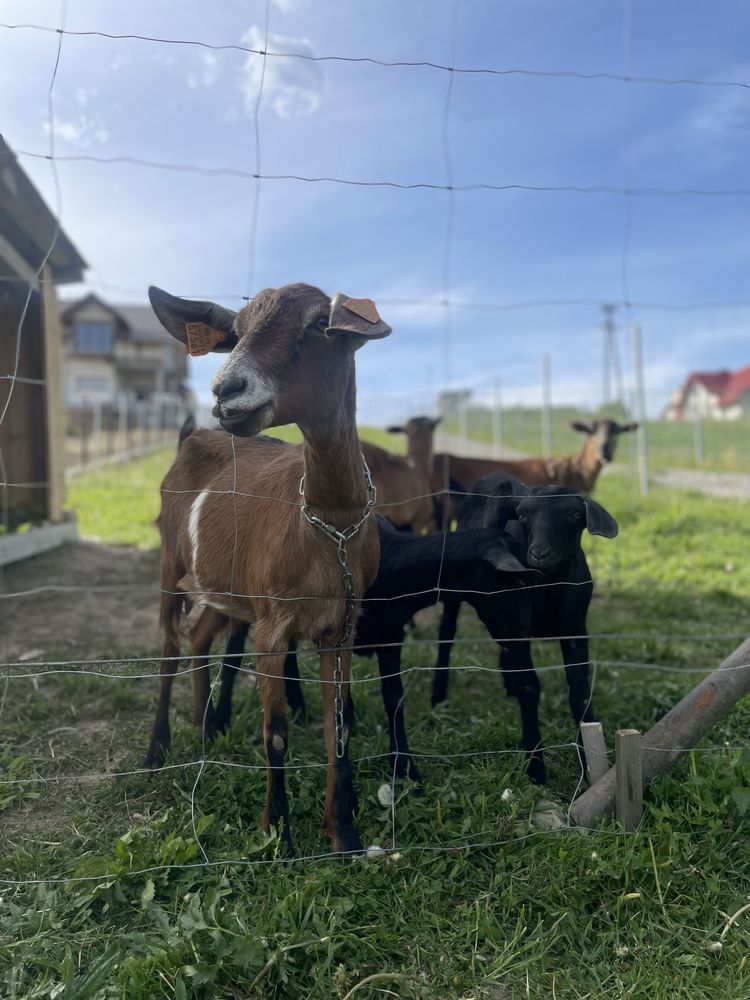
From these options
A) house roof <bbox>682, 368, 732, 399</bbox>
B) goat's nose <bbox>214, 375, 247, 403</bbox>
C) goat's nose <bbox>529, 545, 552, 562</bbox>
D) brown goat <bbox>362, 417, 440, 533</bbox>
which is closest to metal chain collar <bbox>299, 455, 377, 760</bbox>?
goat's nose <bbox>214, 375, 247, 403</bbox>

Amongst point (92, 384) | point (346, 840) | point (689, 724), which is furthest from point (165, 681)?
point (92, 384)

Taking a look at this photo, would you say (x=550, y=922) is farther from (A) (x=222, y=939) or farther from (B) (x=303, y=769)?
(B) (x=303, y=769)

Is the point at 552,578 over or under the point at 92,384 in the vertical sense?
under

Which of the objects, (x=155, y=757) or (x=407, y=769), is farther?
(x=155, y=757)

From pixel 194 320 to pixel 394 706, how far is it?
1980 mm

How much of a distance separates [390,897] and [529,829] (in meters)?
0.63

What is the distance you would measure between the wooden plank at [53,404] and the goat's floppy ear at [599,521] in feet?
24.0

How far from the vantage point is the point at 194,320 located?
2625mm


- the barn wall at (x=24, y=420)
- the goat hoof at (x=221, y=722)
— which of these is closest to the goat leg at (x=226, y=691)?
the goat hoof at (x=221, y=722)

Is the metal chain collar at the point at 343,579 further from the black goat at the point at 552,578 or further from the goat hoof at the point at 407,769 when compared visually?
the black goat at the point at 552,578

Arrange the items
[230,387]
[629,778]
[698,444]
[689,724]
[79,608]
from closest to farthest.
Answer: [230,387] < [629,778] < [689,724] < [79,608] < [698,444]

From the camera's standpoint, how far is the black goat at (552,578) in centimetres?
326

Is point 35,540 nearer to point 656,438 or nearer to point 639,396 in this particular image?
point 639,396

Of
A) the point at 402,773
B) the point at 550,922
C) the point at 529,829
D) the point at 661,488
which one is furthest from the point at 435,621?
the point at 661,488
